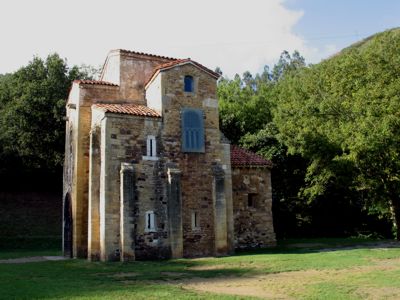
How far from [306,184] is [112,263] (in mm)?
19202

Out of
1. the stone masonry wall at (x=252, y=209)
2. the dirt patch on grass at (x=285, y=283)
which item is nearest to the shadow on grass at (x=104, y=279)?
the dirt patch on grass at (x=285, y=283)

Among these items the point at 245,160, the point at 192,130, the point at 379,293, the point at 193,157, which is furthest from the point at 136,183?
the point at 379,293

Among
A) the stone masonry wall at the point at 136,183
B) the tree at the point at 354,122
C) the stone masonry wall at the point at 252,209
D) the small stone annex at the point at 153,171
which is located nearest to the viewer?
the stone masonry wall at the point at 136,183

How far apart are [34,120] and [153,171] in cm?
2418

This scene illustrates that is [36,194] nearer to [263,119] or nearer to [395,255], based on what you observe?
[263,119]

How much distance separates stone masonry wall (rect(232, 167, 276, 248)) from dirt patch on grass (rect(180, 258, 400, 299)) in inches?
396

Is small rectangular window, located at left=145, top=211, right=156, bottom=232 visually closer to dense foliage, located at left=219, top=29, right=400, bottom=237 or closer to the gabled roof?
the gabled roof

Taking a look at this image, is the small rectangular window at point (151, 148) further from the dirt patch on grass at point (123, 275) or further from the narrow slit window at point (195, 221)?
the dirt patch on grass at point (123, 275)

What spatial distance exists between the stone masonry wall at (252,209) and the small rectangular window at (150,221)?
5.84 meters

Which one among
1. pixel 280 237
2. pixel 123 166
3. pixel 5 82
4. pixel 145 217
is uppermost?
pixel 5 82

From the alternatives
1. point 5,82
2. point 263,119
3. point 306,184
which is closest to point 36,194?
point 5,82

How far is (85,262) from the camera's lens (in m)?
20.6

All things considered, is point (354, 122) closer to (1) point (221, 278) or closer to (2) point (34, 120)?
(1) point (221, 278)

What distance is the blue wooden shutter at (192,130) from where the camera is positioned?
75.2ft
